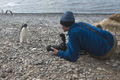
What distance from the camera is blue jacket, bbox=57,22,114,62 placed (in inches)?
124

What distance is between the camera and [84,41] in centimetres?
325

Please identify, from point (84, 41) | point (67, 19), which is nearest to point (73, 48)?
point (84, 41)

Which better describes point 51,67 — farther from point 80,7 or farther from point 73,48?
point 80,7

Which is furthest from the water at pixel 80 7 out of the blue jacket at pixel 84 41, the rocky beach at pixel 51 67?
the blue jacket at pixel 84 41

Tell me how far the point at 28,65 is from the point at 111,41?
1.97 metres

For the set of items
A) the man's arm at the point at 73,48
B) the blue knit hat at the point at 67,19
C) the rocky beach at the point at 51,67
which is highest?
the blue knit hat at the point at 67,19

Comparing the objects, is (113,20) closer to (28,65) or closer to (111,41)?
(111,41)

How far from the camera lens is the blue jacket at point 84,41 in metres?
3.15

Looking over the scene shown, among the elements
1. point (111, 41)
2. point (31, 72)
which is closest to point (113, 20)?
point (111, 41)

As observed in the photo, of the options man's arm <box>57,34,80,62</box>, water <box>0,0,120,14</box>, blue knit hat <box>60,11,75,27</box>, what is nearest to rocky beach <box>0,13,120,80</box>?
man's arm <box>57,34,80,62</box>

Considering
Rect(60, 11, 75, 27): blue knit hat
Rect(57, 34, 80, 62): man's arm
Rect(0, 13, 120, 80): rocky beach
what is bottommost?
Rect(0, 13, 120, 80): rocky beach

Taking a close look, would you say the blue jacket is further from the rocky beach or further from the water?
the water

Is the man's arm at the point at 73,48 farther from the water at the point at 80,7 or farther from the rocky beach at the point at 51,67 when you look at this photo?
the water at the point at 80,7

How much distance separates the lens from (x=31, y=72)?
10.9 ft
